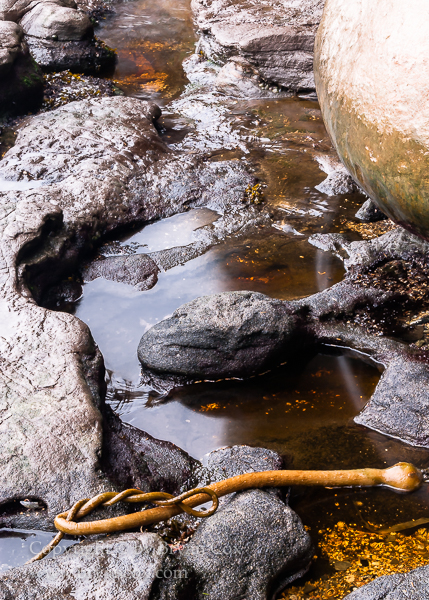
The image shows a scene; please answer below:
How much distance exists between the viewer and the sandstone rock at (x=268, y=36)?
7590 millimetres

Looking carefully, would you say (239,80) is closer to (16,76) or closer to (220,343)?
(16,76)

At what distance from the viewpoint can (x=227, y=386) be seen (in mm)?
Answer: 3383

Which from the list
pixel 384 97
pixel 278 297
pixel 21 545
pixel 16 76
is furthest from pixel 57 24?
pixel 21 545

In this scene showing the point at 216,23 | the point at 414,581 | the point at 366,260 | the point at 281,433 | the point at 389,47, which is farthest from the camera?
the point at 216,23

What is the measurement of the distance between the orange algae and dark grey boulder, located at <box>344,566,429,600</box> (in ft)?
0.69

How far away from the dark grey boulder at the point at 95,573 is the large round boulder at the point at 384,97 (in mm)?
1947

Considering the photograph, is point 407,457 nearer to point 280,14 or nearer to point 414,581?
point 414,581

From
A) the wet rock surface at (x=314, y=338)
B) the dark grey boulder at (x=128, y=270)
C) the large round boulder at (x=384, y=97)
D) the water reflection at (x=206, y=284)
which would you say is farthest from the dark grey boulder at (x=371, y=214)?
the large round boulder at (x=384, y=97)

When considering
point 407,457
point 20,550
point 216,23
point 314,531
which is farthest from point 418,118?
point 216,23

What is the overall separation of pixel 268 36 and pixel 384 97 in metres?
6.16

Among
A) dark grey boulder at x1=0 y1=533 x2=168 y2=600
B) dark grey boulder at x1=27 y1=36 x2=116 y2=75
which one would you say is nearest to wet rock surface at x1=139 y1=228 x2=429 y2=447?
dark grey boulder at x1=0 y1=533 x2=168 y2=600

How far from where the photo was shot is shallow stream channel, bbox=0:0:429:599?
2.54 metres

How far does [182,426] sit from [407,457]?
133cm

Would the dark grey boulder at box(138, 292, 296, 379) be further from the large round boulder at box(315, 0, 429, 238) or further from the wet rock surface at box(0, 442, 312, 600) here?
the large round boulder at box(315, 0, 429, 238)
